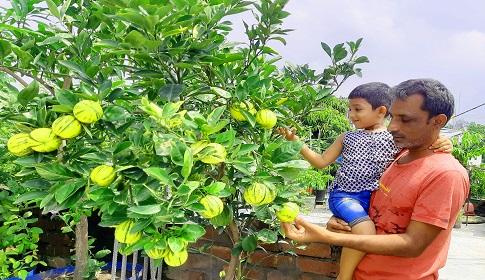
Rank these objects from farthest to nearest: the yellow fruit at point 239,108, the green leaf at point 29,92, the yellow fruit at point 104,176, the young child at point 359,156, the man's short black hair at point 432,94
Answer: the young child at point 359,156 < the man's short black hair at point 432,94 < the yellow fruit at point 239,108 < the green leaf at point 29,92 < the yellow fruit at point 104,176

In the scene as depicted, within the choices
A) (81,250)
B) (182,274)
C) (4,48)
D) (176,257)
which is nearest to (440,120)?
(176,257)

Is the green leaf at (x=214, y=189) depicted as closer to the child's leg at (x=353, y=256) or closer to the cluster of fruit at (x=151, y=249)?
the cluster of fruit at (x=151, y=249)

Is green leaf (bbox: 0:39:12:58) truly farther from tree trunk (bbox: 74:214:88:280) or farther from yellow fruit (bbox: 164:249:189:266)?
tree trunk (bbox: 74:214:88:280)

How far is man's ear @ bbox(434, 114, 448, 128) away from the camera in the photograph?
3.88 feet

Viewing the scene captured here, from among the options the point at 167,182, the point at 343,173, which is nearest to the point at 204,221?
the point at 343,173

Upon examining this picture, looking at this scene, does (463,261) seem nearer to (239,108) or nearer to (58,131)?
(239,108)

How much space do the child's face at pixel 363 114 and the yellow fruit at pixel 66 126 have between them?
1.16m

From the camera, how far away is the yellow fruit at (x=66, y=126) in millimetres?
861

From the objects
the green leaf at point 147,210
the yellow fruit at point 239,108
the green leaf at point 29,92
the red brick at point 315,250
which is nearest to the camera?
the green leaf at point 147,210

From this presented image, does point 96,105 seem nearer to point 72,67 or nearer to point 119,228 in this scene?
point 72,67

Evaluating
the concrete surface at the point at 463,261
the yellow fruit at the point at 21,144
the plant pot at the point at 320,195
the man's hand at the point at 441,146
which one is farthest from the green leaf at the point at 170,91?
the plant pot at the point at 320,195

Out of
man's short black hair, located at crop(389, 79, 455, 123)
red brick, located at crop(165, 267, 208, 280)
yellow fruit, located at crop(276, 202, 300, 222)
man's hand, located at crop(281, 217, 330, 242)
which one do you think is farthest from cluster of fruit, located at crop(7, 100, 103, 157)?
red brick, located at crop(165, 267, 208, 280)

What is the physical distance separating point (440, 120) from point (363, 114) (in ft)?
1.58

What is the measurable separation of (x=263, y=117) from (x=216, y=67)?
207 mm
